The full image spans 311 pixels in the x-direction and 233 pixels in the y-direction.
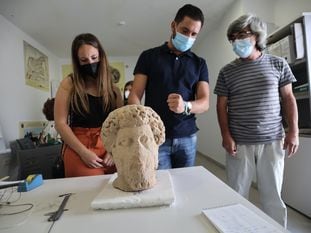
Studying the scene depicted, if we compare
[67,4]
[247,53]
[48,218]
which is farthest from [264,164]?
[67,4]

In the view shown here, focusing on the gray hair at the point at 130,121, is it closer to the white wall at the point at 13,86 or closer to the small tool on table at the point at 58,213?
the small tool on table at the point at 58,213

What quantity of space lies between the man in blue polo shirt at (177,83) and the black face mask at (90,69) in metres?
0.18

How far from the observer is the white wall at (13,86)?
2740mm

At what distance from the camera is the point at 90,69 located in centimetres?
111

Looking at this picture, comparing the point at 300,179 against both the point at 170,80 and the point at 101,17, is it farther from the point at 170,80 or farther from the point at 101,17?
the point at 101,17

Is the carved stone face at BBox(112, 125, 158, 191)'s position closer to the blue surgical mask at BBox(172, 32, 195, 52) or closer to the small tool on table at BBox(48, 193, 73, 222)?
the small tool on table at BBox(48, 193, 73, 222)

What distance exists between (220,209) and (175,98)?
1.28ft

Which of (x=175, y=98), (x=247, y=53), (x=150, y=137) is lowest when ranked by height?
(x=150, y=137)

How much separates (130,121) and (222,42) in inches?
116

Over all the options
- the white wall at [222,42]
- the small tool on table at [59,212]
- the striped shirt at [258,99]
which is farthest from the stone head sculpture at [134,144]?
the white wall at [222,42]

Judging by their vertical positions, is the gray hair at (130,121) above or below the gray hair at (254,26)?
below

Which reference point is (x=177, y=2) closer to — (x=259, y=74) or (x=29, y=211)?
(x=259, y=74)

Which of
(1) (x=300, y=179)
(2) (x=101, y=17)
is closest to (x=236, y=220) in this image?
(1) (x=300, y=179)

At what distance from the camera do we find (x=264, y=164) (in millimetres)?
1216
